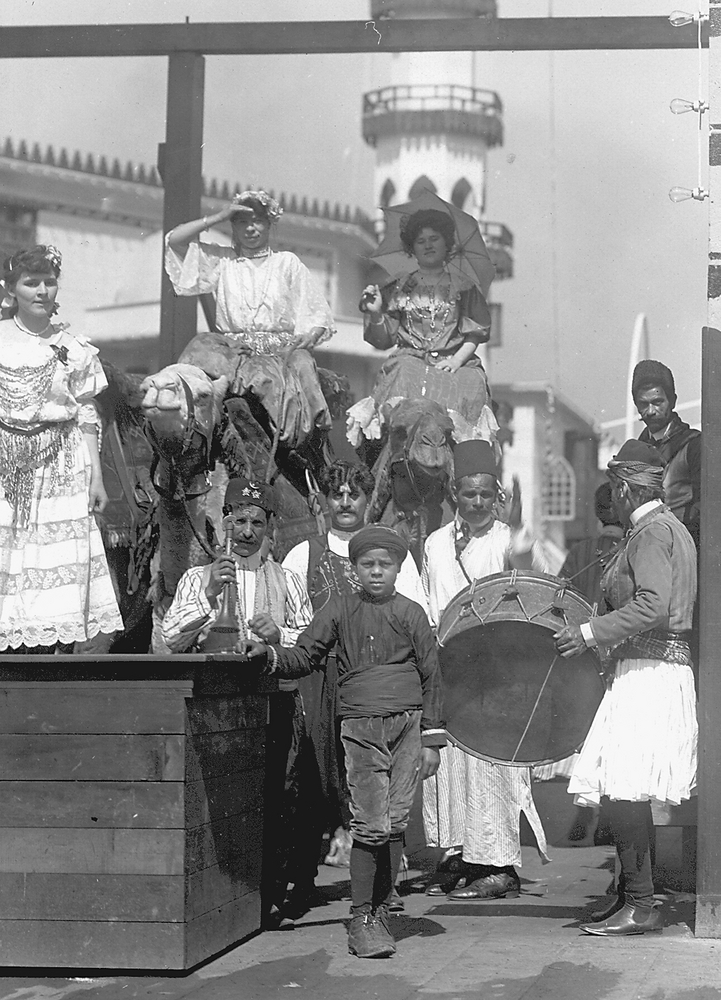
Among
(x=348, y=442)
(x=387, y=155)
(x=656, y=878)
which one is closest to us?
(x=656, y=878)

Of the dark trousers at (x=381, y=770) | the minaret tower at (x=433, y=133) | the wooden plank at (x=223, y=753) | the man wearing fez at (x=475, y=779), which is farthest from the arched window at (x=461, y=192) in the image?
the dark trousers at (x=381, y=770)

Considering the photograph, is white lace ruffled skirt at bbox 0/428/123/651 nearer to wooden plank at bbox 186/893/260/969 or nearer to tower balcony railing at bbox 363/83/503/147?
wooden plank at bbox 186/893/260/969

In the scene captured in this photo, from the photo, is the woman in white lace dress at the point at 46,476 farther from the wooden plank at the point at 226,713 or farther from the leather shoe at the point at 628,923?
the leather shoe at the point at 628,923

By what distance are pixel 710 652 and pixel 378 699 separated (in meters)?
1.44

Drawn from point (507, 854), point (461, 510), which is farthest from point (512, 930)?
point (461, 510)

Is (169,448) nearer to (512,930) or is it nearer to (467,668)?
(467,668)

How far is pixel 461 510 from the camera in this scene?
27.1 ft

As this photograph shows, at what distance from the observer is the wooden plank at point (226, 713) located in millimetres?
6105

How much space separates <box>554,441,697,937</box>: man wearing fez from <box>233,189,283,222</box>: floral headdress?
3.92 m

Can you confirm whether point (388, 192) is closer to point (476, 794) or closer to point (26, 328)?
point (26, 328)

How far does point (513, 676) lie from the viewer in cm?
741

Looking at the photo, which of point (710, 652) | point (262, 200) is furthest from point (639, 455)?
point (262, 200)

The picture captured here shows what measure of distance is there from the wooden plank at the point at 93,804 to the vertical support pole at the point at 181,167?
5453mm

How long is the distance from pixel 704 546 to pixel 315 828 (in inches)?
85.0
